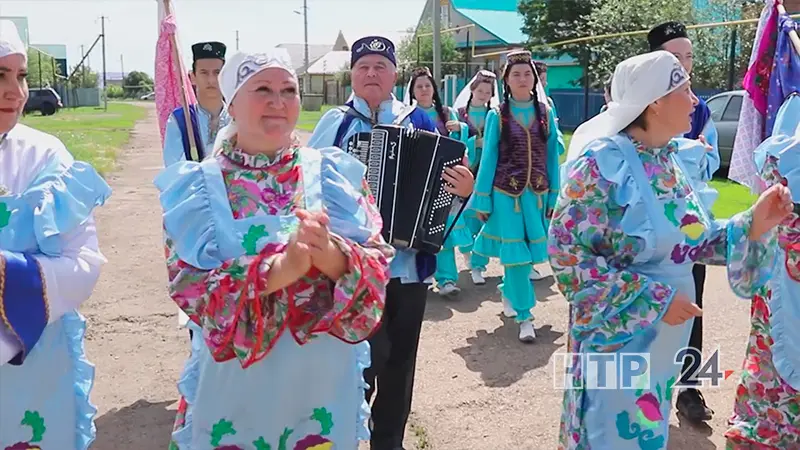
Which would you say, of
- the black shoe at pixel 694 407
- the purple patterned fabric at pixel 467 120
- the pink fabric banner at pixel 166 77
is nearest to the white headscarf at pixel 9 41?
the pink fabric banner at pixel 166 77

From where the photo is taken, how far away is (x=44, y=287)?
2266mm

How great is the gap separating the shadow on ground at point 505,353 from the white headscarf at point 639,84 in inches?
97.4

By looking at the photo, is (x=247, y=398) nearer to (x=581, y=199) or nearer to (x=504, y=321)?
(x=581, y=199)

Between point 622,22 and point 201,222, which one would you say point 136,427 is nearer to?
point 201,222

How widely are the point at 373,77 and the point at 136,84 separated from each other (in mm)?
101231

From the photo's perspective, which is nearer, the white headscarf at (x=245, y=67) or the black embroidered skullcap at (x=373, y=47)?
the white headscarf at (x=245, y=67)

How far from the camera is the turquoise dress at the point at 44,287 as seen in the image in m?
2.25

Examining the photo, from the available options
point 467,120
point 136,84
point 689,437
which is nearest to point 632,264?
point 689,437

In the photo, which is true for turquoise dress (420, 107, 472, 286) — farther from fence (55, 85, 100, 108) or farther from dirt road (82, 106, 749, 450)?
fence (55, 85, 100, 108)

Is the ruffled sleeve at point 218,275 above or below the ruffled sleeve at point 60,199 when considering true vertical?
below

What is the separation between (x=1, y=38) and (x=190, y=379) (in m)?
1.20

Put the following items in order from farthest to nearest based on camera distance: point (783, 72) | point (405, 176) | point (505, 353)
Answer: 1. point (505, 353)
2. point (783, 72)
3. point (405, 176)

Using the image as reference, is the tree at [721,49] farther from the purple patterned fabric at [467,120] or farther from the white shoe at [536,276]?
the white shoe at [536,276]

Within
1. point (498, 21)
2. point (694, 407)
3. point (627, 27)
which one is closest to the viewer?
point (694, 407)
